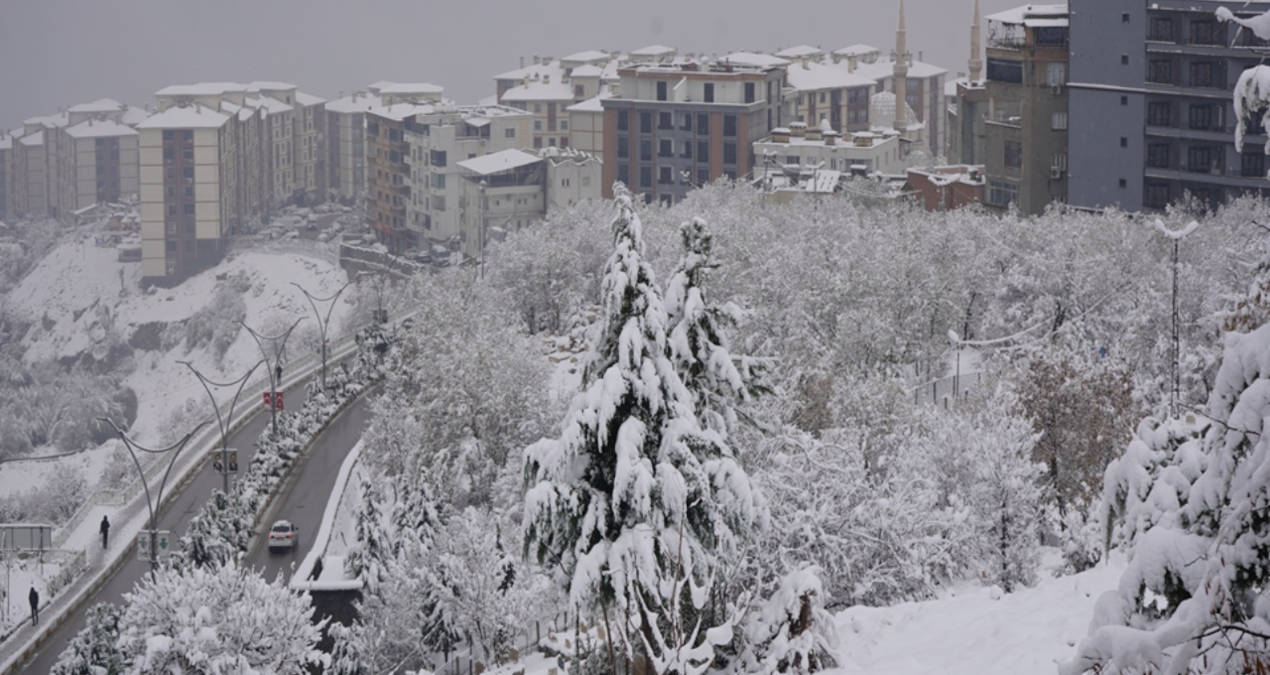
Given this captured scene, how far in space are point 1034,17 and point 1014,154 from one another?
26.1 ft

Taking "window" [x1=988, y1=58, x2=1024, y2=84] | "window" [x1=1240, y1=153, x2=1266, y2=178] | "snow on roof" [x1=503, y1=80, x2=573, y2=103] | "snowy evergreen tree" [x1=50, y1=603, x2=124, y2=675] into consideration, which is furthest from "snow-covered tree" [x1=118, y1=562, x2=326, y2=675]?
"snow on roof" [x1=503, y1=80, x2=573, y2=103]

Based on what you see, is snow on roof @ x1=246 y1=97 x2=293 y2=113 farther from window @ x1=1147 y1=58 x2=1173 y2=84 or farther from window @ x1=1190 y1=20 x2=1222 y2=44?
window @ x1=1190 y1=20 x2=1222 y2=44

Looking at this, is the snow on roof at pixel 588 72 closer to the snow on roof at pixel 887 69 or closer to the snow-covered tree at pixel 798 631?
the snow on roof at pixel 887 69

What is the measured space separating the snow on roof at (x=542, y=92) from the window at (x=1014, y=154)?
7892 cm

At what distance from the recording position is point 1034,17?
81.2 metres

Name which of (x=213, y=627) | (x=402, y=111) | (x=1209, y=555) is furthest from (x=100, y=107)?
(x=1209, y=555)

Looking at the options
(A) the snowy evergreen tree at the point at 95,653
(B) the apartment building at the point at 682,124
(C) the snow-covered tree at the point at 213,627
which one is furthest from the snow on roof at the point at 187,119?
(C) the snow-covered tree at the point at 213,627

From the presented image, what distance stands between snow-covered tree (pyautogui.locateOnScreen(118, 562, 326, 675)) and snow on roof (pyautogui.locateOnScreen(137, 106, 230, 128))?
126 m

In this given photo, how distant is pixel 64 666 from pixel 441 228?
102511 millimetres

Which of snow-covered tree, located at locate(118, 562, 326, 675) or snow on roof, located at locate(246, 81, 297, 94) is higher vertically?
snow on roof, located at locate(246, 81, 297, 94)

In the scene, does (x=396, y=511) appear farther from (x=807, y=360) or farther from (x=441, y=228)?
(x=441, y=228)

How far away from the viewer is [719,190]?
82.1m

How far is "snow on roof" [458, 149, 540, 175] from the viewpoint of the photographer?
396ft

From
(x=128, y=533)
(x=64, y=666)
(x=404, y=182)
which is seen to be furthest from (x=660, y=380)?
(x=404, y=182)
